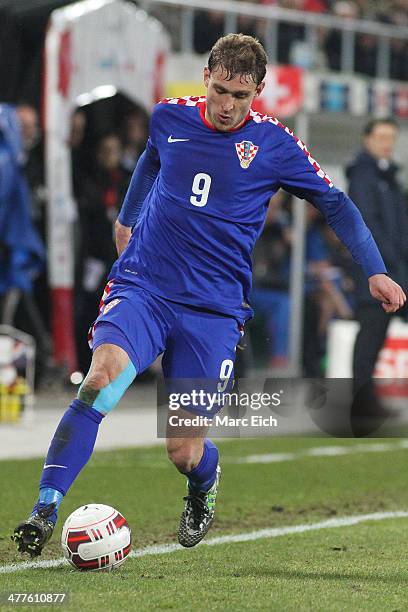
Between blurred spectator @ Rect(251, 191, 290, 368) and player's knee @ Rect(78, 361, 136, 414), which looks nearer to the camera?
player's knee @ Rect(78, 361, 136, 414)

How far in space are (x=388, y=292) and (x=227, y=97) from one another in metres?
1.07

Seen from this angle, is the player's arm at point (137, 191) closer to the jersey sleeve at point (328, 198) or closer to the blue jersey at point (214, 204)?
the blue jersey at point (214, 204)

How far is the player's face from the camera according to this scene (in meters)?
5.83

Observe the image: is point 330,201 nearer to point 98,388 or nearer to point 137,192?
point 137,192

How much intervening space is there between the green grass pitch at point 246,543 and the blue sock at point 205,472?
1.06ft

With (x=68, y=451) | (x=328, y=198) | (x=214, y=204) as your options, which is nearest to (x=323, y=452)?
(x=328, y=198)

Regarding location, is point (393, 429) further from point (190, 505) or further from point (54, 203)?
point (190, 505)

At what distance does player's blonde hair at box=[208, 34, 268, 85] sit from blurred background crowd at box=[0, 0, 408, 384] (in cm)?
641

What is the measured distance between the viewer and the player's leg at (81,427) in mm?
5523

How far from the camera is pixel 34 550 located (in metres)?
5.36

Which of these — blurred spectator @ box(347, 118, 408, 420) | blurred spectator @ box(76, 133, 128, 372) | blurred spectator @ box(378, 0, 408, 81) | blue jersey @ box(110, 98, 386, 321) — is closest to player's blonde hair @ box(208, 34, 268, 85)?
blue jersey @ box(110, 98, 386, 321)

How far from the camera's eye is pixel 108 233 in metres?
14.1

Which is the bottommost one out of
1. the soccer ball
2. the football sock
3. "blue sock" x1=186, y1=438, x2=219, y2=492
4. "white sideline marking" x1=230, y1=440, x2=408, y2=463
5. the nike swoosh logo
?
"white sideline marking" x1=230, y1=440, x2=408, y2=463

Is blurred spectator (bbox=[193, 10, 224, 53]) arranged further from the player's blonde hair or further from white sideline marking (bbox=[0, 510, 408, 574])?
the player's blonde hair
